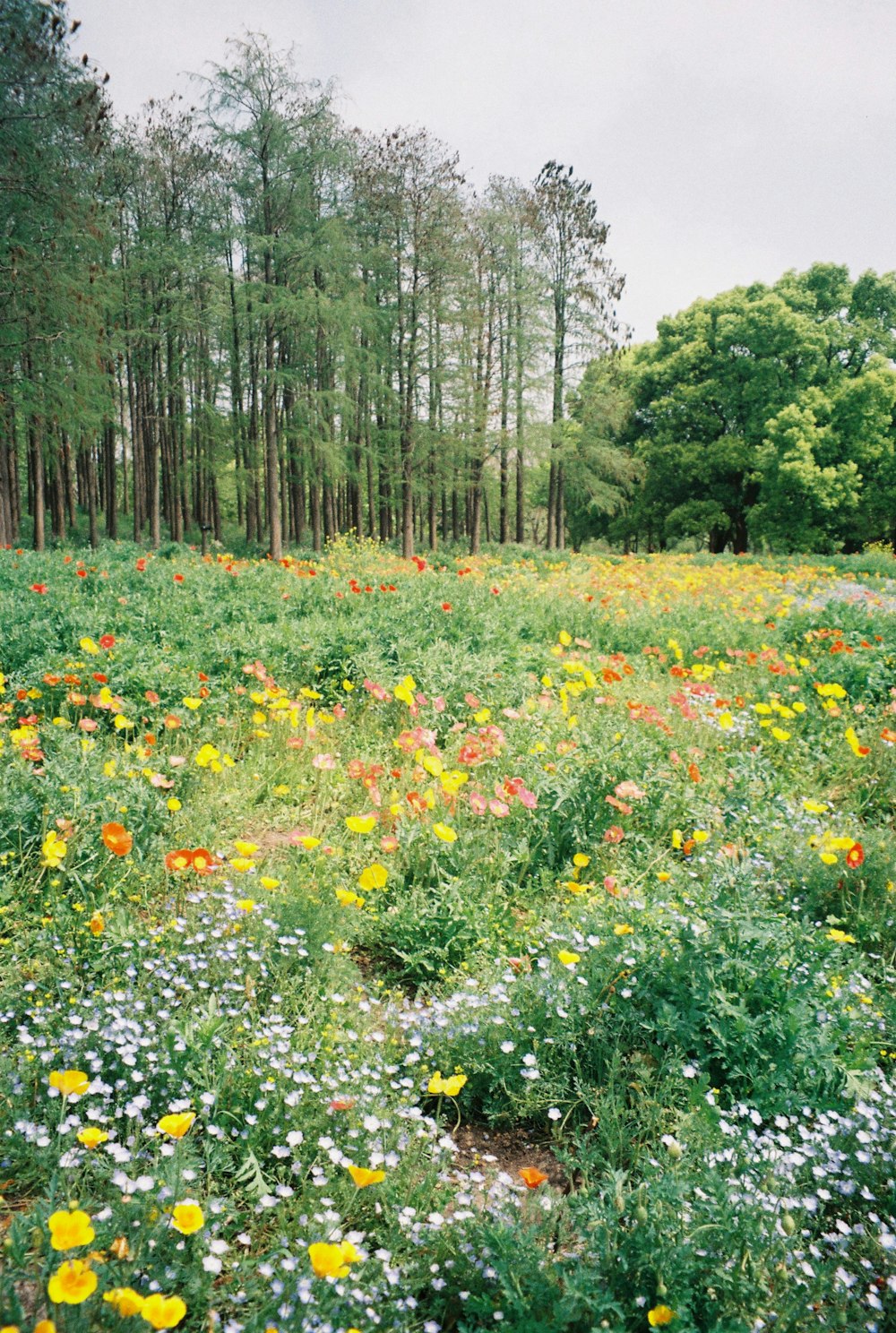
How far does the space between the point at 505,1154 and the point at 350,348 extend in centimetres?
2041

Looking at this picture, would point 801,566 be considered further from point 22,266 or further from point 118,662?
point 22,266

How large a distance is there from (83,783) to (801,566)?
15337 millimetres

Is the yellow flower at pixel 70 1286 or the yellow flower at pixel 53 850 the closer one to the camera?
the yellow flower at pixel 70 1286

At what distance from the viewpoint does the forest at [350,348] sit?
50.3 ft

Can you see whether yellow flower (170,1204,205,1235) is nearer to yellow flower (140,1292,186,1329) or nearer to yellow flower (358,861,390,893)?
yellow flower (140,1292,186,1329)

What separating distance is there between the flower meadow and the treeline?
45.7 feet

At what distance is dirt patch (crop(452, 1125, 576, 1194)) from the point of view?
2088 mm

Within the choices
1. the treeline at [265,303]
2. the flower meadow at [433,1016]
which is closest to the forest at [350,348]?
the treeline at [265,303]

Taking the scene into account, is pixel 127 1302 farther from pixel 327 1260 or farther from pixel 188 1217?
pixel 327 1260

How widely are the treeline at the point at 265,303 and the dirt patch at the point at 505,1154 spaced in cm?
1639

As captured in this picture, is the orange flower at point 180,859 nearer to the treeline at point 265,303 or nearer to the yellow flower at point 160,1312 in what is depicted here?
the yellow flower at point 160,1312

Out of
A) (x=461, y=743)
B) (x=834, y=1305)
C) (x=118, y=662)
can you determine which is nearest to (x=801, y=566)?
(x=461, y=743)

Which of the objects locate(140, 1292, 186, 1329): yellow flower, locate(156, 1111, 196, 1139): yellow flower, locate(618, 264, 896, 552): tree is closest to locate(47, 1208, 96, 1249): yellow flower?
locate(140, 1292, 186, 1329): yellow flower

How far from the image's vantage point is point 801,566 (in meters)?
15.3
